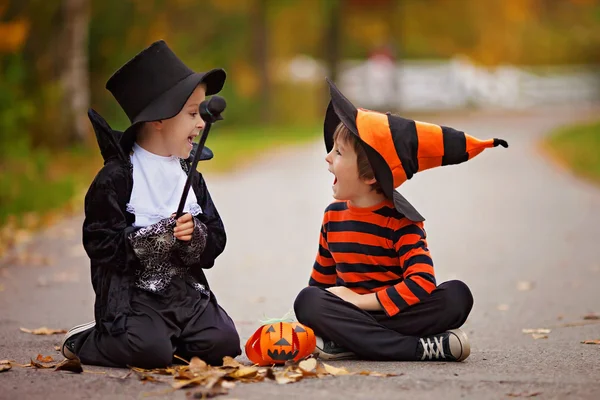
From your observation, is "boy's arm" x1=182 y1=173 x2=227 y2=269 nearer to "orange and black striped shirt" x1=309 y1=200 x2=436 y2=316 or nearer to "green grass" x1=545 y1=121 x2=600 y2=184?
"orange and black striped shirt" x1=309 y1=200 x2=436 y2=316

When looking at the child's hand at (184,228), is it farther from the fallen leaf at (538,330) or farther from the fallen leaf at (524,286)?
the fallen leaf at (524,286)

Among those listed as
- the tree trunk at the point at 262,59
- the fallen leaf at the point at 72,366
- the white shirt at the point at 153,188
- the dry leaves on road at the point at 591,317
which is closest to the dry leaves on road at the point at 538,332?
the dry leaves on road at the point at 591,317

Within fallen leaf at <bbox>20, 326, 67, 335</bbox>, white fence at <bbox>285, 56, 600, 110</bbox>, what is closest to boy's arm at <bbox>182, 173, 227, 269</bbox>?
fallen leaf at <bbox>20, 326, 67, 335</bbox>

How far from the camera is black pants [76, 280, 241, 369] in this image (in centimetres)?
456

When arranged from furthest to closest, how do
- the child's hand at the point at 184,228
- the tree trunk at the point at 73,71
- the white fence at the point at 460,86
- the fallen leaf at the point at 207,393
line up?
the white fence at the point at 460,86, the tree trunk at the point at 73,71, the child's hand at the point at 184,228, the fallen leaf at the point at 207,393

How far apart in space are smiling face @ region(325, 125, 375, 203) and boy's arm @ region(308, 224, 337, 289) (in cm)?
24

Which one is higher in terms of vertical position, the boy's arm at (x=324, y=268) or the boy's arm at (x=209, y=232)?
the boy's arm at (x=209, y=232)

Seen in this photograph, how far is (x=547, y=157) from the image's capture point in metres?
18.2

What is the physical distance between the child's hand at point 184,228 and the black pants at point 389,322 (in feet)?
2.16

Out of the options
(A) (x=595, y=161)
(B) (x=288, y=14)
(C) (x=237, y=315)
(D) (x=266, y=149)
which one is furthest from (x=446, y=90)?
(C) (x=237, y=315)

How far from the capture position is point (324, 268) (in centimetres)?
503

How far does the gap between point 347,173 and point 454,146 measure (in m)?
0.49

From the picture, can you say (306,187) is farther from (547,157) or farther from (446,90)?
(446,90)

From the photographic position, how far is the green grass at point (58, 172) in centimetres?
1123
